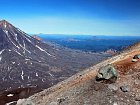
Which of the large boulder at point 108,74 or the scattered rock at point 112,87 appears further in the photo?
the large boulder at point 108,74

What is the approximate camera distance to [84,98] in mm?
40094

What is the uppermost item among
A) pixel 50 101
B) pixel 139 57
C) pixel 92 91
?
pixel 139 57

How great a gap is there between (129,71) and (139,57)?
504cm

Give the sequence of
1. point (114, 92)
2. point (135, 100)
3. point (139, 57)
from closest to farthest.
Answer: point (135, 100), point (114, 92), point (139, 57)

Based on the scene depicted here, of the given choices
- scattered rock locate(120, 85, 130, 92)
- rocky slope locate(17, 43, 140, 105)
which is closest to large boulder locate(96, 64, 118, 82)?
rocky slope locate(17, 43, 140, 105)

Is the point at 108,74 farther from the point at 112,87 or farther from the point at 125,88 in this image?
the point at 125,88

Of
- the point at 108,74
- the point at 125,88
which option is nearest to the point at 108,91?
the point at 125,88

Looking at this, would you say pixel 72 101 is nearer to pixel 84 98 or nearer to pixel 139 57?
pixel 84 98

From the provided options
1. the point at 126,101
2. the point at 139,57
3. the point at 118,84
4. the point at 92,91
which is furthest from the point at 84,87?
the point at 139,57

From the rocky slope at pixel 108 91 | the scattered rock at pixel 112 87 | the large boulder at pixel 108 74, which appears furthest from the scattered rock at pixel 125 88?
the large boulder at pixel 108 74

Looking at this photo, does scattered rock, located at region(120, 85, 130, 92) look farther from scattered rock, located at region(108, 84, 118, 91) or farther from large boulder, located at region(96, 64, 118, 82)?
large boulder, located at region(96, 64, 118, 82)

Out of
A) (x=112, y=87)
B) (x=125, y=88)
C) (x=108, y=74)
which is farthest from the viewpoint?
(x=108, y=74)

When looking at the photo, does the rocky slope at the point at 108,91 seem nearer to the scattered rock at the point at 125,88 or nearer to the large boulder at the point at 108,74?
the scattered rock at the point at 125,88

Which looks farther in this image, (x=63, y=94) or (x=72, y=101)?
(x=63, y=94)
